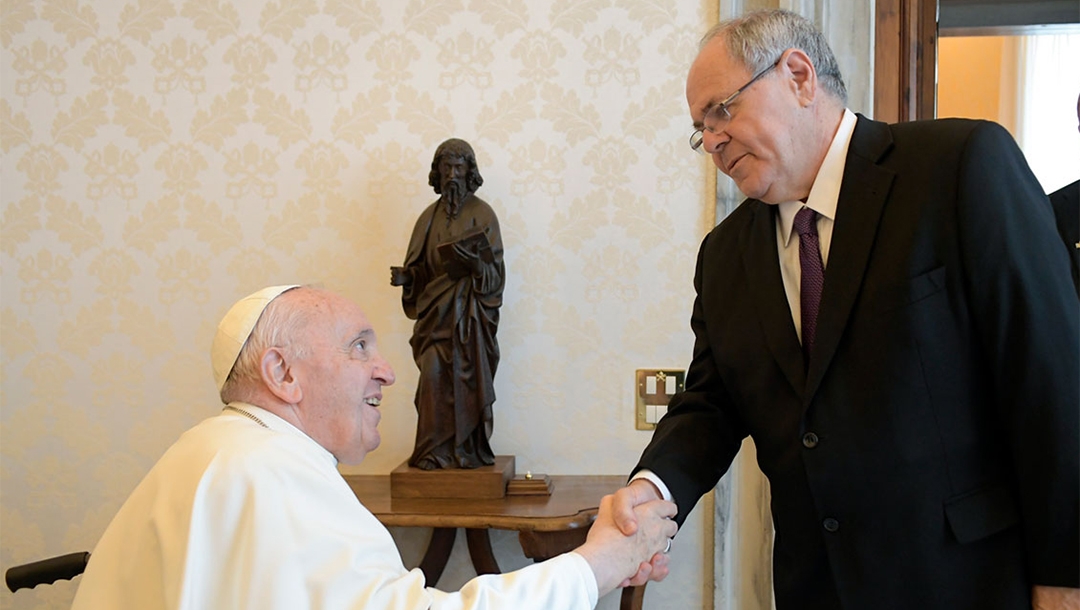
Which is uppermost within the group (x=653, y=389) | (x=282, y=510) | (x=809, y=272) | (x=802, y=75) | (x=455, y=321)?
(x=802, y=75)

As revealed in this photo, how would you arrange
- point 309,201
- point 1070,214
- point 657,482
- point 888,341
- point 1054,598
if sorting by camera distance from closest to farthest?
1. point 1054,598
2. point 888,341
3. point 1070,214
4. point 657,482
5. point 309,201

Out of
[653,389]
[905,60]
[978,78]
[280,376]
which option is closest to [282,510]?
[280,376]

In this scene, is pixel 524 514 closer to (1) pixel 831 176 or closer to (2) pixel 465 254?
(2) pixel 465 254

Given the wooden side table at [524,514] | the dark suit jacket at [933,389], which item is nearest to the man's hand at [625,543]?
the dark suit jacket at [933,389]

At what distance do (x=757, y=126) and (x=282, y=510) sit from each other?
46.1 inches

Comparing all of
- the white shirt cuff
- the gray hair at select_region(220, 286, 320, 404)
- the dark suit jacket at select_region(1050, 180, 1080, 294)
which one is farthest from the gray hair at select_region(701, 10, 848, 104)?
the gray hair at select_region(220, 286, 320, 404)

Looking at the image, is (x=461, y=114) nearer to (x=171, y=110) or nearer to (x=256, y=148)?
(x=256, y=148)

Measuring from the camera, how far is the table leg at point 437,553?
11.1 ft

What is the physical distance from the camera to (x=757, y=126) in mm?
1936

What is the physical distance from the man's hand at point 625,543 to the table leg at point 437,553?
→ 129cm

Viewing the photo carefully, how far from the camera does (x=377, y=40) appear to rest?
3479 millimetres

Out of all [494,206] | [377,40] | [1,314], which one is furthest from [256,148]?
[1,314]

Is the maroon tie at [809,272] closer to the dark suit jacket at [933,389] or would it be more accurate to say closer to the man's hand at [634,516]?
the dark suit jacket at [933,389]

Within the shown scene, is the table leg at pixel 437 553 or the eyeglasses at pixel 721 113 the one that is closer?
the eyeglasses at pixel 721 113
